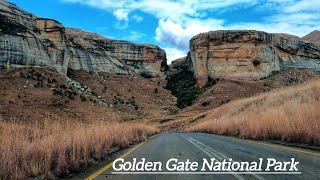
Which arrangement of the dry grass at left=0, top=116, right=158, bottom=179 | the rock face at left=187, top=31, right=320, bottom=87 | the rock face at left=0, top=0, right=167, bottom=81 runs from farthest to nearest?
the rock face at left=187, top=31, right=320, bottom=87 → the rock face at left=0, top=0, right=167, bottom=81 → the dry grass at left=0, top=116, right=158, bottom=179

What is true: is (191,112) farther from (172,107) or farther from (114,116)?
(114,116)

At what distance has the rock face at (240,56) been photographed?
107162 millimetres

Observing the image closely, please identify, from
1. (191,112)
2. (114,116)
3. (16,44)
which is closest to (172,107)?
(191,112)

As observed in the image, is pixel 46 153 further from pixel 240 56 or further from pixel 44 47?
pixel 240 56

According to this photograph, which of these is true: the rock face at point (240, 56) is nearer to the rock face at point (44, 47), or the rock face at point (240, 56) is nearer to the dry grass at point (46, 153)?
the rock face at point (44, 47)

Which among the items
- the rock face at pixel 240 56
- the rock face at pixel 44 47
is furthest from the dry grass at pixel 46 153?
the rock face at pixel 240 56

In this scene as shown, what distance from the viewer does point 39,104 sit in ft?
189

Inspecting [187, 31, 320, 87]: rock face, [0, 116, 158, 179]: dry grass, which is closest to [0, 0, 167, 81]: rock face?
[187, 31, 320, 87]: rock face

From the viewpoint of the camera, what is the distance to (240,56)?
108 m

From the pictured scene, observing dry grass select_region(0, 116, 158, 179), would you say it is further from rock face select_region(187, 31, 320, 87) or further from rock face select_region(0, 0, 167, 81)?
rock face select_region(187, 31, 320, 87)

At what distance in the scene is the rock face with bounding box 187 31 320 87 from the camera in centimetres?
10716

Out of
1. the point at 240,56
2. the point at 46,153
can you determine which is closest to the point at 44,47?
the point at 240,56

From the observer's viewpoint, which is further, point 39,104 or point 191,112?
point 191,112

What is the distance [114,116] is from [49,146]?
206 ft
